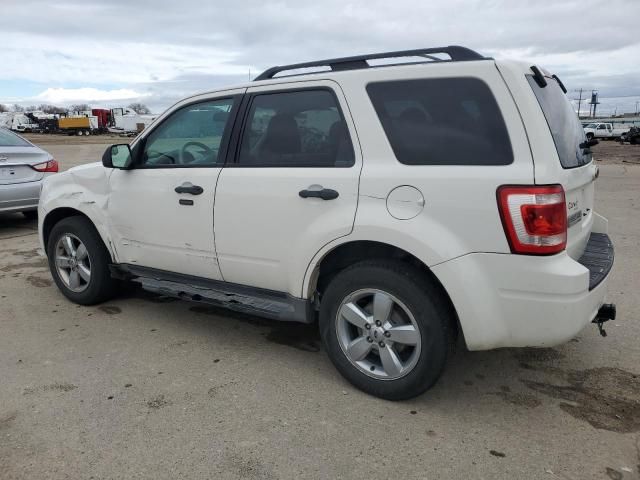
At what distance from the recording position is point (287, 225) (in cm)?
326

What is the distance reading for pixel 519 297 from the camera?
266cm

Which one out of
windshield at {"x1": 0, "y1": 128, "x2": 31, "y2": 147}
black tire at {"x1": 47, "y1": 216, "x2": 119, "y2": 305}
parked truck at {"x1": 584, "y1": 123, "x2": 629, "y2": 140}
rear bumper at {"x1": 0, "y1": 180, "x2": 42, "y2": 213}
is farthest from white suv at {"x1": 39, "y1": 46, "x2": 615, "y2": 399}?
parked truck at {"x1": 584, "y1": 123, "x2": 629, "y2": 140}

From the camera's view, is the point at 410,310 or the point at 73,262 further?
the point at 73,262

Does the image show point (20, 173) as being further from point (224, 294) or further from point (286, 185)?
point (286, 185)

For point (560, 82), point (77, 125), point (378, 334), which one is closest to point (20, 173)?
point (378, 334)

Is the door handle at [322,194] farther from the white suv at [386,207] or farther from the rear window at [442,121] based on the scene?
the rear window at [442,121]

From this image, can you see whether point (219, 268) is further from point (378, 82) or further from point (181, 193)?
point (378, 82)

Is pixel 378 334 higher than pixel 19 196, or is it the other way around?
pixel 19 196

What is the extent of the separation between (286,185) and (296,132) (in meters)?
0.37

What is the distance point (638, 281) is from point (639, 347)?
66.6 inches

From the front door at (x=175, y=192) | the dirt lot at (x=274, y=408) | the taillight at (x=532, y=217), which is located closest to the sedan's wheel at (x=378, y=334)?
the dirt lot at (x=274, y=408)

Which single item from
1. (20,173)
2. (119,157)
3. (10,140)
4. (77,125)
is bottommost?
(20,173)

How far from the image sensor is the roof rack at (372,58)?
115 inches

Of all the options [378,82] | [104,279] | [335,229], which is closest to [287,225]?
[335,229]
